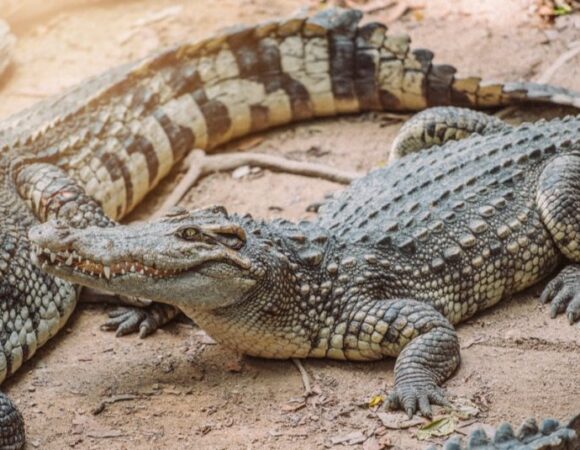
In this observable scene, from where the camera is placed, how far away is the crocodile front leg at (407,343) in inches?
174

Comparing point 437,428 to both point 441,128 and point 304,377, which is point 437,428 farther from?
point 441,128

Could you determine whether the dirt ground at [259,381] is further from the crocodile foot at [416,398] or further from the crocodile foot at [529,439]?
the crocodile foot at [529,439]

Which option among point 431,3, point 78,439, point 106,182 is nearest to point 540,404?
point 78,439

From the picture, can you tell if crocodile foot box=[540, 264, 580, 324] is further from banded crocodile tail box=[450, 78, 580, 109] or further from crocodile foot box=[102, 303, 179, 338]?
crocodile foot box=[102, 303, 179, 338]

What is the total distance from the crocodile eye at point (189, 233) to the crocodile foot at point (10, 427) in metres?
1.01

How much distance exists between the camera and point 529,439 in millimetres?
3453

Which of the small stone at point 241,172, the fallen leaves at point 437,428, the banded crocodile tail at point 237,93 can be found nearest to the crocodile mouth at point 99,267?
the fallen leaves at point 437,428

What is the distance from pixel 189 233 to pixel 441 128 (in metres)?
2.09

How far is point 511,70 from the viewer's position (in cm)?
732

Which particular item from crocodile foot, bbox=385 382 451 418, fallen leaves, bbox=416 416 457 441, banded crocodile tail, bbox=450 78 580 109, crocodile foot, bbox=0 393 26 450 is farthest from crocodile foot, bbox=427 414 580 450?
banded crocodile tail, bbox=450 78 580 109

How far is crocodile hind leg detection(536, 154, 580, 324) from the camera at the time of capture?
5.06 metres

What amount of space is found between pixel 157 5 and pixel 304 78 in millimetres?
A: 2414

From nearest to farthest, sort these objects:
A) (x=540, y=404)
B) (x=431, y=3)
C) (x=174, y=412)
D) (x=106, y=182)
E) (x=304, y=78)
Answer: (x=540, y=404)
(x=174, y=412)
(x=106, y=182)
(x=304, y=78)
(x=431, y=3)

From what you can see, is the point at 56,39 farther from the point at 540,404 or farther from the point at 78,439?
the point at 540,404
